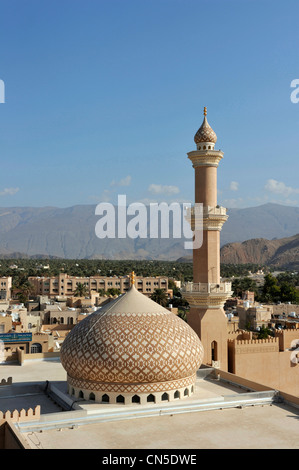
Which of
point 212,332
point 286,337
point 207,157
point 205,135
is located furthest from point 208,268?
point 286,337

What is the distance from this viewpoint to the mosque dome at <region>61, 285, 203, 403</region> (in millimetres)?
11883

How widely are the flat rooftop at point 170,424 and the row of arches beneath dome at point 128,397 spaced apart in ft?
0.65

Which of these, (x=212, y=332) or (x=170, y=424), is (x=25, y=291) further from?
(x=170, y=424)

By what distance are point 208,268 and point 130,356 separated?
6.43 meters

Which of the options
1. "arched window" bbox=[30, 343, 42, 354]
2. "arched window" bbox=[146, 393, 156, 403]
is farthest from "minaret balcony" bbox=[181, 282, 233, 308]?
"arched window" bbox=[30, 343, 42, 354]

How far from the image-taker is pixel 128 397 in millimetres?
11922

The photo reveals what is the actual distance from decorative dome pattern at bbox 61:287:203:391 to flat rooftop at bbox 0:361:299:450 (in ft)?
1.75

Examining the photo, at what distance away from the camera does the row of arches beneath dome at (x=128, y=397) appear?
39.2 feet

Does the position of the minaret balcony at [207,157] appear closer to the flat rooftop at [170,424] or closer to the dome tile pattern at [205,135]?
the dome tile pattern at [205,135]

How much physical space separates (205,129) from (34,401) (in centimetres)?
1034

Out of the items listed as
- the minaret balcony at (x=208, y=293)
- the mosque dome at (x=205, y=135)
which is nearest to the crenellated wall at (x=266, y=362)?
the minaret balcony at (x=208, y=293)

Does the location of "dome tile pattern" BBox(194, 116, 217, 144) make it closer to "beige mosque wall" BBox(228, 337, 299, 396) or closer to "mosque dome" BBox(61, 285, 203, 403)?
"beige mosque wall" BBox(228, 337, 299, 396)
